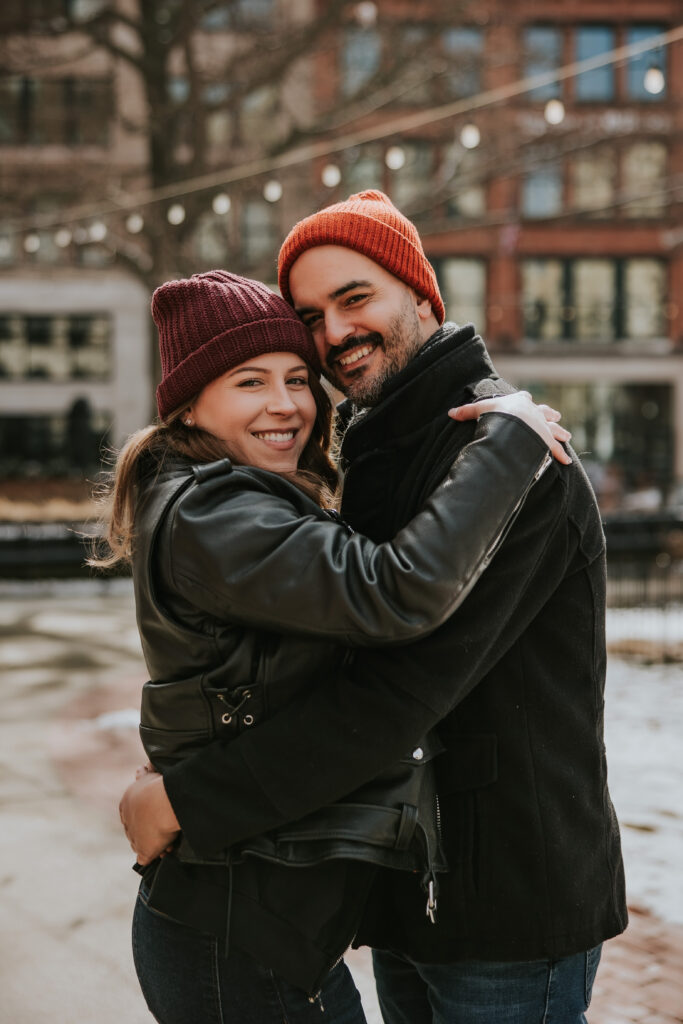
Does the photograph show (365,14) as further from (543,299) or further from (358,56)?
(543,299)

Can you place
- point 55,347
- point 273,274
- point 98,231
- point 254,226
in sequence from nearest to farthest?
point 98,231 < point 273,274 < point 254,226 < point 55,347

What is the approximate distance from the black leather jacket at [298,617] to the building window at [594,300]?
36641mm

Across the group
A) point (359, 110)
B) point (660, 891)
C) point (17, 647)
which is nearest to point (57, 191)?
point (359, 110)

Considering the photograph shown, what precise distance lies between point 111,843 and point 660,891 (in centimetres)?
267

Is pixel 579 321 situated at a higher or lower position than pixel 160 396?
higher

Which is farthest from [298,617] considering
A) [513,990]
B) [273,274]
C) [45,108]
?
[45,108]

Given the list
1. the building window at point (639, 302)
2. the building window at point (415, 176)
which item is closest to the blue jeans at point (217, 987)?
the building window at point (415, 176)

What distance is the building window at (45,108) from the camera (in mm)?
34062

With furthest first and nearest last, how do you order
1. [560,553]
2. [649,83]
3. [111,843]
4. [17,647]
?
[17,647] < [649,83] < [111,843] < [560,553]

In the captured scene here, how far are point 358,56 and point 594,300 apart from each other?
13697 mm

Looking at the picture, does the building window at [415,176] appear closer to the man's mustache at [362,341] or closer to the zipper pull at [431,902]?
the man's mustache at [362,341]

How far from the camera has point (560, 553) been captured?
196 centimetres

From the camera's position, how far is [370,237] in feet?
7.52

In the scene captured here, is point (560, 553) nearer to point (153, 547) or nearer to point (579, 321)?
point (153, 547)
